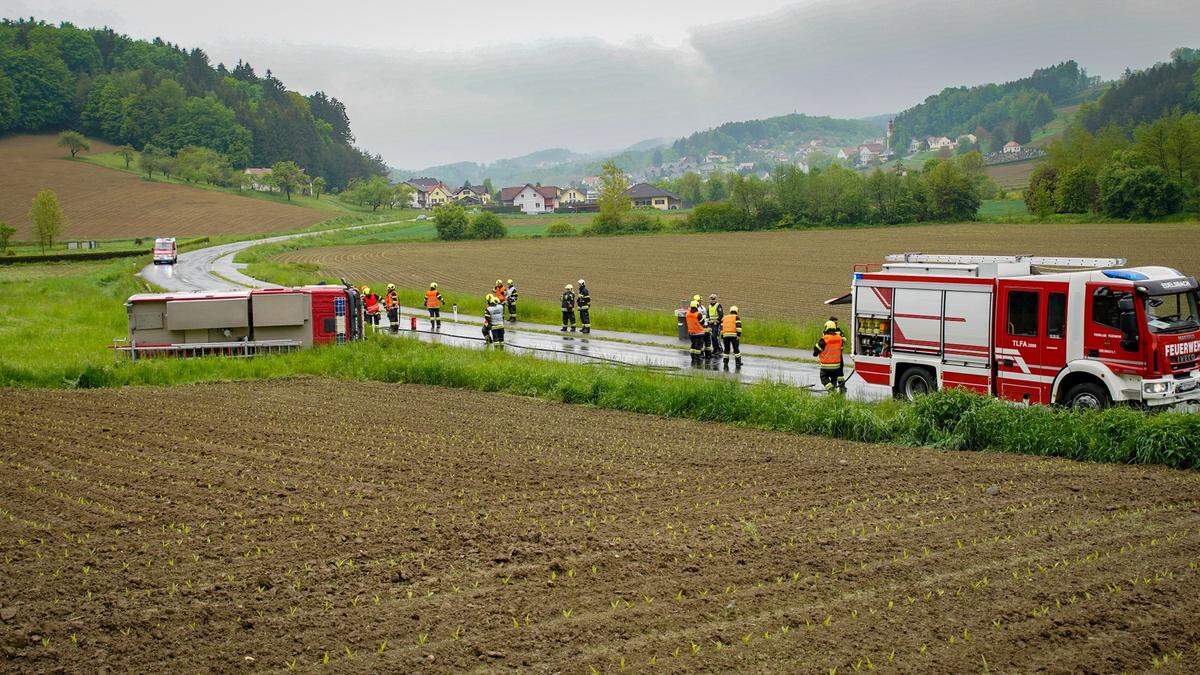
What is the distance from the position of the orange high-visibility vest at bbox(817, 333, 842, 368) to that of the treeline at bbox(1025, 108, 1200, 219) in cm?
6129

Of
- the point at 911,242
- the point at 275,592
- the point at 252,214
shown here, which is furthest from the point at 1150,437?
the point at 252,214

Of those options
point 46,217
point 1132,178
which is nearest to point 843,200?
point 1132,178

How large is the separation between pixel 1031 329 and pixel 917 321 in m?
2.21

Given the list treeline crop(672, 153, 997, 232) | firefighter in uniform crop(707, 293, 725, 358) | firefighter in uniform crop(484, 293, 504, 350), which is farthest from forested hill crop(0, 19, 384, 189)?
firefighter in uniform crop(707, 293, 725, 358)

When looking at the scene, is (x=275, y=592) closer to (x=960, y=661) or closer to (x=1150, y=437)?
(x=960, y=661)

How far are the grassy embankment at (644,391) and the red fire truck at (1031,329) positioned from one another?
65.7 inches

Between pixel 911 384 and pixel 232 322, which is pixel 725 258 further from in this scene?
pixel 911 384

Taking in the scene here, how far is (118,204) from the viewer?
106 metres

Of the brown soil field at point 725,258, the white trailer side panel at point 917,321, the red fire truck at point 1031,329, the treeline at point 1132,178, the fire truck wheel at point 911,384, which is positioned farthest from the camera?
the treeline at point 1132,178

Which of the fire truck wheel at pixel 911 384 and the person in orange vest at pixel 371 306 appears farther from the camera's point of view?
the person in orange vest at pixel 371 306

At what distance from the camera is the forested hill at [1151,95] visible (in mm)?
128625

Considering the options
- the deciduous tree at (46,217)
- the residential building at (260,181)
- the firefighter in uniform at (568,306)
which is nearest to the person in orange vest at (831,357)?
the firefighter in uniform at (568,306)

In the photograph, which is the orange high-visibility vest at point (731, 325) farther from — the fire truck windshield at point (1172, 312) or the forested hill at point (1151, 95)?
the forested hill at point (1151, 95)

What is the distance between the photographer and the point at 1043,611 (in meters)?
7.61
